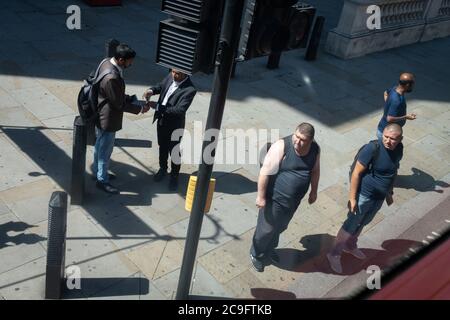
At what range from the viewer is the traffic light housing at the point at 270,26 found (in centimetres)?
327

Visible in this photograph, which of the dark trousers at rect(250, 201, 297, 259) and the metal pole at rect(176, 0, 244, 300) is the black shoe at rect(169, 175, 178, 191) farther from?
the metal pole at rect(176, 0, 244, 300)

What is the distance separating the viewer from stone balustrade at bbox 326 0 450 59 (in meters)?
12.4

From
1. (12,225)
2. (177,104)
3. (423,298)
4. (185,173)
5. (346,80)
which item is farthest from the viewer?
(346,80)

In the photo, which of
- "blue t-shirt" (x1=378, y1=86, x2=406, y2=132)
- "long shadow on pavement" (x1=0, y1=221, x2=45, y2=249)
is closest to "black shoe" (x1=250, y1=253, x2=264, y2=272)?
"long shadow on pavement" (x1=0, y1=221, x2=45, y2=249)

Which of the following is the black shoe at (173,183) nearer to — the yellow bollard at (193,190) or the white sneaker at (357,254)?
the yellow bollard at (193,190)

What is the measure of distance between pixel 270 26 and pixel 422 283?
1977 millimetres

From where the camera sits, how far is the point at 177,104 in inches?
231

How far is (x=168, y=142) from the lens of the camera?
624 centimetres

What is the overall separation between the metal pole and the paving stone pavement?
816 mm

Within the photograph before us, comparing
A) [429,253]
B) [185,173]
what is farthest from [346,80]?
[429,253]

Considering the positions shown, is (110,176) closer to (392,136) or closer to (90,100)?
(90,100)

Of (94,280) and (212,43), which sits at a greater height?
(212,43)

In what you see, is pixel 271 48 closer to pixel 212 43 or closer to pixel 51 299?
pixel 212 43
